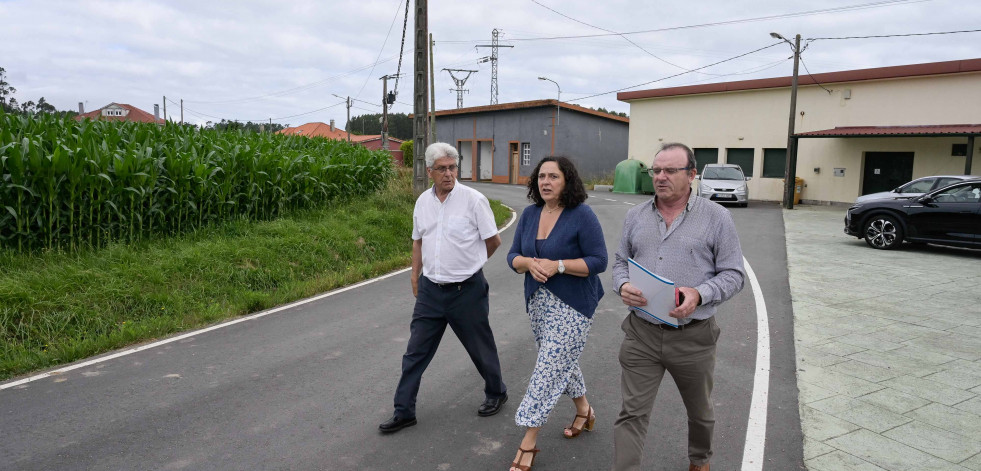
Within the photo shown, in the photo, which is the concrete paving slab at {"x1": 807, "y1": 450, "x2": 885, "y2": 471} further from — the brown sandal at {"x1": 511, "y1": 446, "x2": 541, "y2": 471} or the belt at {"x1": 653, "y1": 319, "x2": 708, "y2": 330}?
the brown sandal at {"x1": 511, "y1": 446, "x2": 541, "y2": 471}

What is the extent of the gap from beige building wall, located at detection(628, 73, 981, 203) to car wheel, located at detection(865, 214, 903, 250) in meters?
12.1

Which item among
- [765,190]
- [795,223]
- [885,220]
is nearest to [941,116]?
[765,190]

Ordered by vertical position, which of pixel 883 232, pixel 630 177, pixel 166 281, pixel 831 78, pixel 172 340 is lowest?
pixel 172 340

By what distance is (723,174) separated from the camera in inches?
975

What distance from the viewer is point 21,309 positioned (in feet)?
22.2

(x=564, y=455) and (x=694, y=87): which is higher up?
(x=694, y=87)

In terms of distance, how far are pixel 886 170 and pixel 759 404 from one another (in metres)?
24.0

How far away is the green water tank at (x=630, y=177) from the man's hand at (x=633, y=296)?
2852 centimetres

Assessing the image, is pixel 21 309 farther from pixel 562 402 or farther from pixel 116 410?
pixel 562 402

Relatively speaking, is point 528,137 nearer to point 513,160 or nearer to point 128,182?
point 513,160

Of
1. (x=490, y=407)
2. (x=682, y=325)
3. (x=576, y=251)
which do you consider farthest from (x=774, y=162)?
(x=682, y=325)

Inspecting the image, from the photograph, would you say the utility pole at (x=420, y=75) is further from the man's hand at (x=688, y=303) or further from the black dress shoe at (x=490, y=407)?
the man's hand at (x=688, y=303)

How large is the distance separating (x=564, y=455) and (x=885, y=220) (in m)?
12.4

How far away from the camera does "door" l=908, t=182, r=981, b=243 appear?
40.7ft
